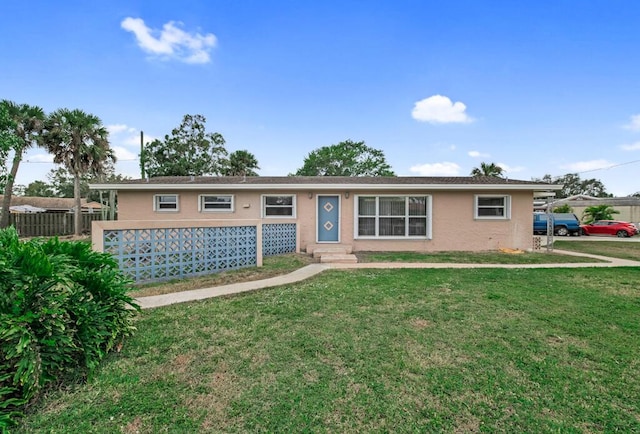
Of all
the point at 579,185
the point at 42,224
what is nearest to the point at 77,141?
the point at 42,224

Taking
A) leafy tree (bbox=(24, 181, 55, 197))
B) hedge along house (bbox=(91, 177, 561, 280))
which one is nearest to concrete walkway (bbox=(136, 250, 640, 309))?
hedge along house (bbox=(91, 177, 561, 280))

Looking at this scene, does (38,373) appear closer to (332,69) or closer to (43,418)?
(43,418)

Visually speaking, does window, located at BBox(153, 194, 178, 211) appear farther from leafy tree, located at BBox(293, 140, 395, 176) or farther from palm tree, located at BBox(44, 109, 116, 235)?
leafy tree, located at BBox(293, 140, 395, 176)

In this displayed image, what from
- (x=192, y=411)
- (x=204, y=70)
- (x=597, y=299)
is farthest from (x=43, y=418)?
(x=204, y=70)

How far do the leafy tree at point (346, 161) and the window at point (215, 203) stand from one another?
27.2 metres

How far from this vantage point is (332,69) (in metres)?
14.7

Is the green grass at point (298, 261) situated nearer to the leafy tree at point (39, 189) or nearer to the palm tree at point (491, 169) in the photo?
the palm tree at point (491, 169)

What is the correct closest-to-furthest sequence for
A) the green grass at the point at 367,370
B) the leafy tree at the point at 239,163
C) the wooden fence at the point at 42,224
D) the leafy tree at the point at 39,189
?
the green grass at the point at 367,370 < the wooden fence at the point at 42,224 < the leafy tree at the point at 239,163 < the leafy tree at the point at 39,189

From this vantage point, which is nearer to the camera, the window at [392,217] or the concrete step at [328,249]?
the concrete step at [328,249]

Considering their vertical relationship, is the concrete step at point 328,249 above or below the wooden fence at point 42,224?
below

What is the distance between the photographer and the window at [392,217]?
435 inches

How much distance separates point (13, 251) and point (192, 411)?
2167mm

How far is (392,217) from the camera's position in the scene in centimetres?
1109

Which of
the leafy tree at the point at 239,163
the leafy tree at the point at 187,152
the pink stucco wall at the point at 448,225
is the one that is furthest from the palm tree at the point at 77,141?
the leafy tree at the point at 239,163
